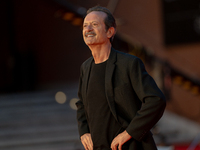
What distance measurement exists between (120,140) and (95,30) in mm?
665

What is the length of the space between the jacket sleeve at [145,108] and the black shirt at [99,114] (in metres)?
0.13

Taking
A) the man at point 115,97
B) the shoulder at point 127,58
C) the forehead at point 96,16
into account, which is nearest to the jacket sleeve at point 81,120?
the man at point 115,97

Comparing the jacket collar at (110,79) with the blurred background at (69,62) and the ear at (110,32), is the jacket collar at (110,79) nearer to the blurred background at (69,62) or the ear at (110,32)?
the ear at (110,32)

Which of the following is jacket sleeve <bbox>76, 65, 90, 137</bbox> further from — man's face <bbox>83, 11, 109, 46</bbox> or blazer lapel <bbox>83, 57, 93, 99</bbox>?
man's face <bbox>83, 11, 109, 46</bbox>

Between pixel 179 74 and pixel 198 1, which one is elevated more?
pixel 198 1

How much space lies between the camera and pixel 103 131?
1715mm

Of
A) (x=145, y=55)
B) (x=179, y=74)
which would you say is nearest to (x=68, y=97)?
(x=145, y=55)

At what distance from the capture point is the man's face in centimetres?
175

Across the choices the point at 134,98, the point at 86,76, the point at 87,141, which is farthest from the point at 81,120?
the point at 134,98

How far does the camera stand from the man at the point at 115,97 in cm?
162

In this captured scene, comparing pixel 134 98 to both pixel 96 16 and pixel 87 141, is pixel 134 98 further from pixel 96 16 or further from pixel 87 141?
pixel 96 16

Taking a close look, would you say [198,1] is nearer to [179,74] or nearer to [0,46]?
[179,74]

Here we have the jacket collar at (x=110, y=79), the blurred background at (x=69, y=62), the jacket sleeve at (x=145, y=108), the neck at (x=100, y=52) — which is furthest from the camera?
the blurred background at (x=69, y=62)

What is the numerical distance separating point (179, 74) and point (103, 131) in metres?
4.95
